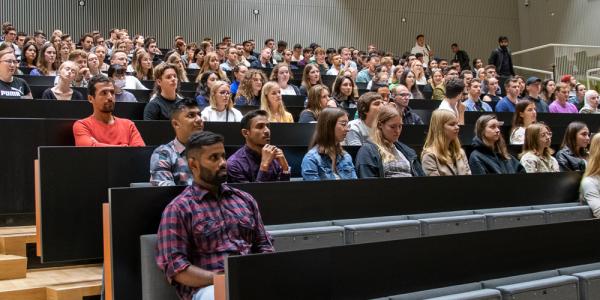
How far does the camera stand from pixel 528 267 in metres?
3.04

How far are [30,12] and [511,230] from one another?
33.9ft

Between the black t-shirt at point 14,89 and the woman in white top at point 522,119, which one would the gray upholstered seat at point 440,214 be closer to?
the woman in white top at point 522,119

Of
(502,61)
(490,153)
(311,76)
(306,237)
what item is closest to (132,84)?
(311,76)

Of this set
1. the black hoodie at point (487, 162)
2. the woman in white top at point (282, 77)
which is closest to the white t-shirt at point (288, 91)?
the woman in white top at point (282, 77)

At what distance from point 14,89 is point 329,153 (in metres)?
2.30

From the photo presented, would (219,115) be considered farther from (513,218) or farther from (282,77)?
(513,218)

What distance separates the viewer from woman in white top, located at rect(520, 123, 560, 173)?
4672 mm

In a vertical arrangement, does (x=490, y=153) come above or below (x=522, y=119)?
below

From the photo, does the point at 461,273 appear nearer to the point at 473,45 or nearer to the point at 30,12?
the point at 30,12

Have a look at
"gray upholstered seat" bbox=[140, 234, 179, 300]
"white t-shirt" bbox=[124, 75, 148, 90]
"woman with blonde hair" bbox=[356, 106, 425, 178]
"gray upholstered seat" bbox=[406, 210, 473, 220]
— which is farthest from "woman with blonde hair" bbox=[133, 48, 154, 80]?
"gray upholstered seat" bbox=[140, 234, 179, 300]

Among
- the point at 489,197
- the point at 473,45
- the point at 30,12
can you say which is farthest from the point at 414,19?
the point at 489,197

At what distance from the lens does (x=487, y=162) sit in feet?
14.8

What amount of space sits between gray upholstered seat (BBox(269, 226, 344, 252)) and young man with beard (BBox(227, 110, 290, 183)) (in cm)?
52

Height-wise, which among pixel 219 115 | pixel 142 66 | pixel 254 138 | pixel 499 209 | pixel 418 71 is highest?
pixel 418 71
